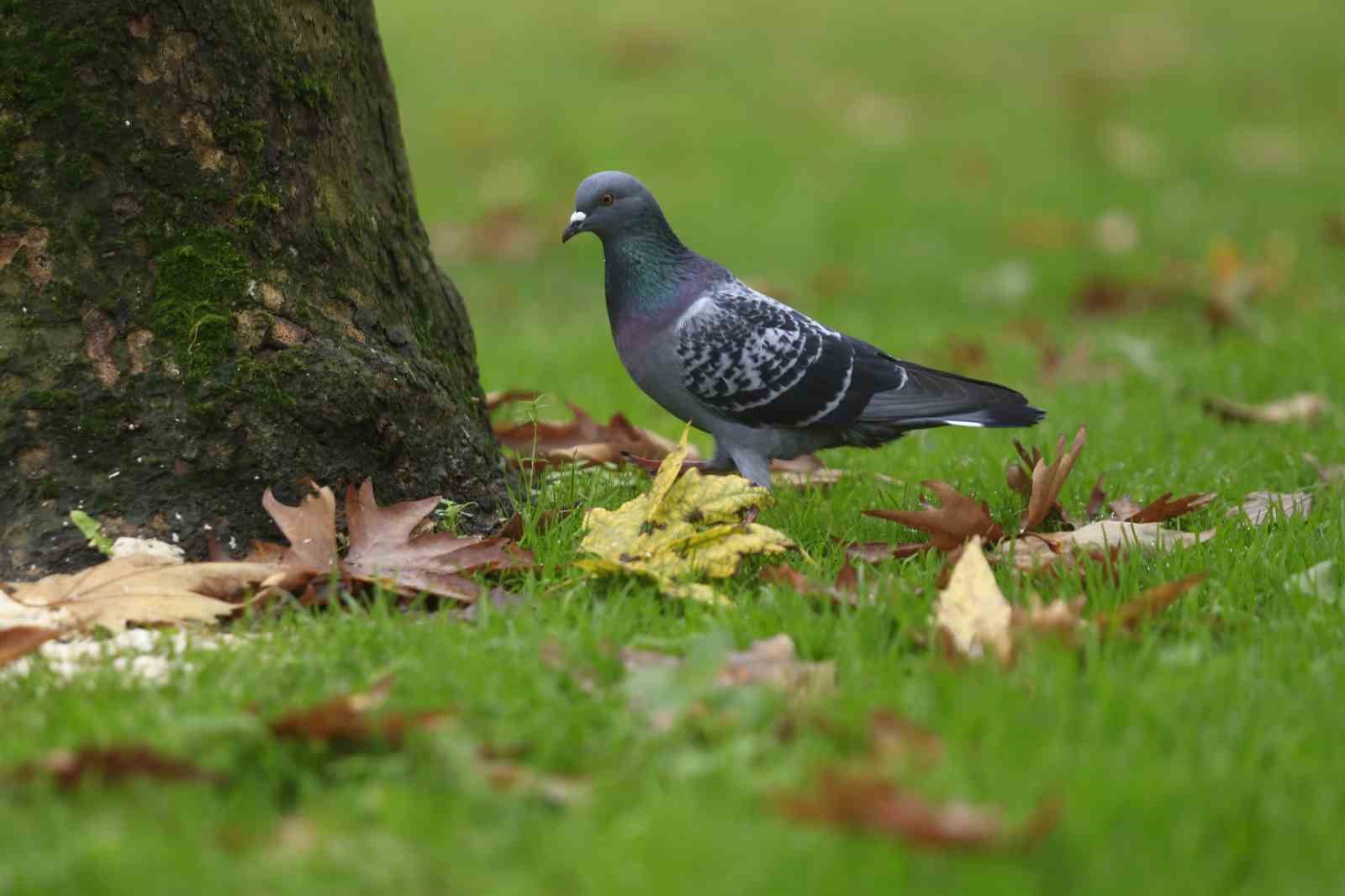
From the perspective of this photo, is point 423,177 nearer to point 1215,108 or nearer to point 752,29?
point 752,29

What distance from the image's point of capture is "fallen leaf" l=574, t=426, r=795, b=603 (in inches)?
118

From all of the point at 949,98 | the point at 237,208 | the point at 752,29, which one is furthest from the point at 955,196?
the point at 237,208

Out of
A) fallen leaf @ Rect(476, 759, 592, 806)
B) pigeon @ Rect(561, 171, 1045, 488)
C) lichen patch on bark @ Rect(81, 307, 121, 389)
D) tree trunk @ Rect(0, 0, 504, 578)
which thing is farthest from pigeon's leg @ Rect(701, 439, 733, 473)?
fallen leaf @ Rect(476, 759, 592, 806)

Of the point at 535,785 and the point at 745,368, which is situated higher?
the point at 745,368

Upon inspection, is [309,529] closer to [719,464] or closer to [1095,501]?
[719,464]

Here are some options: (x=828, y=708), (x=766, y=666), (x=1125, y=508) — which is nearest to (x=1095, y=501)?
(x=1125, y=508)

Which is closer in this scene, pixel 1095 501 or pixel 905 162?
pixel 1095 501

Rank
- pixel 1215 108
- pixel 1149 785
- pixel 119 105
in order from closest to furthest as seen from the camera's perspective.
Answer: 1. pixel 1149 785
2. pixel 119 105
3. pixel 1215 108

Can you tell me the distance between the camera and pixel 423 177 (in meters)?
11.9

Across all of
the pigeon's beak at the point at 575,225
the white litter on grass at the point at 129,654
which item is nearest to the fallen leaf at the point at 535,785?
the white litter on grass at the point at 129,654

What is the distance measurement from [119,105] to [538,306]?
21.2ft

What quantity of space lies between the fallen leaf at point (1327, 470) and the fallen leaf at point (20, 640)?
3.47m

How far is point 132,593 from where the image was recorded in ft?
8.94

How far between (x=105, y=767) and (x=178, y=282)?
54.1 inches
